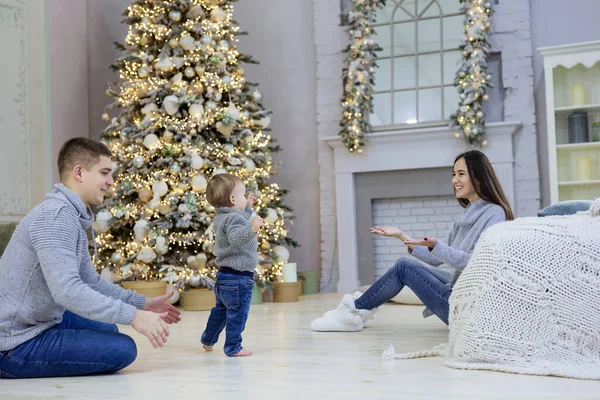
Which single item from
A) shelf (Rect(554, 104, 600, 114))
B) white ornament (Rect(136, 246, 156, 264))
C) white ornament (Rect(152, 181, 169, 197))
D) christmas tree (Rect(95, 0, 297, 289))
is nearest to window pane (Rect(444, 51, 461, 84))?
shelf (Rect(554, 104, 600, 114))

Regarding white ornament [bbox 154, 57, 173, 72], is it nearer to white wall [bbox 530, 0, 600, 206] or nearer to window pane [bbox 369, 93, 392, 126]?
window pane [bbox 369, 93, 392, 126]

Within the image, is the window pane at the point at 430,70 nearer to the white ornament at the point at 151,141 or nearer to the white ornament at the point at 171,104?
the white ornament at the point at 171,104

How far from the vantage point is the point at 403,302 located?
18.1ft

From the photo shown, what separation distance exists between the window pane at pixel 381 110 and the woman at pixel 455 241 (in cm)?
332

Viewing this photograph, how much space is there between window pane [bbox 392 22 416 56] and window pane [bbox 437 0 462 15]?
0.30 metres

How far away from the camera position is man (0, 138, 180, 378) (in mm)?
2252

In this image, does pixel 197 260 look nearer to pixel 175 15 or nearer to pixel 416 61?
pixel 175 15

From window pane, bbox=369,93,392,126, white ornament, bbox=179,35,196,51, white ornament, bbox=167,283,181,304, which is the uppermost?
white ornament, bbox=179,35,196,51

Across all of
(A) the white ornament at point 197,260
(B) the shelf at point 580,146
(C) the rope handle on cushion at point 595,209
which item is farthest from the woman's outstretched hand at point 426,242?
(B) the shelf at point 580,146

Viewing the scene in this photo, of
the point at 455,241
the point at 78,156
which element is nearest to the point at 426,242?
the point at 455,241

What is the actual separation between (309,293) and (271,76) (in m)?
2.17

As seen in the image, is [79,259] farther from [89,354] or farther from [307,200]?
[307,200]

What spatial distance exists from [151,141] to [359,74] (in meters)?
1.98

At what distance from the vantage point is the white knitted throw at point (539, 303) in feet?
7.70
